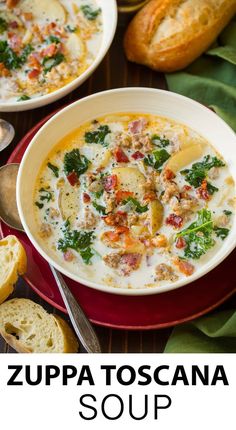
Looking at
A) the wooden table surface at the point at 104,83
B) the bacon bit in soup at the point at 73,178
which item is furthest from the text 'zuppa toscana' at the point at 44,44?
the bacon bit in soup at the point at 73,178

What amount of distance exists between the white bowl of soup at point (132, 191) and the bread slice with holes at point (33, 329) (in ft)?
0.92

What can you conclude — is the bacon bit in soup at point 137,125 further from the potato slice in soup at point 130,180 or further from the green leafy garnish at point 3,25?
the green leafy garnish at point 3,25

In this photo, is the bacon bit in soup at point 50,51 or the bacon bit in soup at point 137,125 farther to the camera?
the bacon bit in soup at point 50,51

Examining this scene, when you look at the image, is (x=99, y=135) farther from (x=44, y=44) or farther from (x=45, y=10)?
(x=45, y=10)

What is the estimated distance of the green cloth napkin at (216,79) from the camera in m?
3.92

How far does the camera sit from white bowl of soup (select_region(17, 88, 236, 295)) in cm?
329

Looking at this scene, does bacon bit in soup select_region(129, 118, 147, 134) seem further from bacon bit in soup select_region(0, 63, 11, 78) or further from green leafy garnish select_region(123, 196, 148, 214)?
bacon bit in soup select_region(0, 63, 11, 78)

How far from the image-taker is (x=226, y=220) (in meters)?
3.38

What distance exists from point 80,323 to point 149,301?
37 cm

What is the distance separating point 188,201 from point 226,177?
0.28m

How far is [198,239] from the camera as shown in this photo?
332 centimetres

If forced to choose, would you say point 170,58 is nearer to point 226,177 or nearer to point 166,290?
point 226,177

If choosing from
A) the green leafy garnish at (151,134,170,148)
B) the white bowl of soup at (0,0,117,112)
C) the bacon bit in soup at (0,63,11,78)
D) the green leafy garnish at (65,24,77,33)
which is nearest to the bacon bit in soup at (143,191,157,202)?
the green leafy garnish at (151,134,170,148)

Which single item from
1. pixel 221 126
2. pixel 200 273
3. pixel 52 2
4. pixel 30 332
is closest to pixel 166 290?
pixel 200 273
